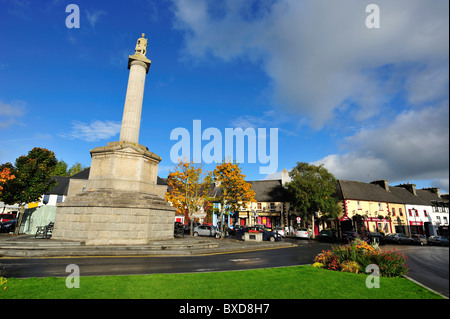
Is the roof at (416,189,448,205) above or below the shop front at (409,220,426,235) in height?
above

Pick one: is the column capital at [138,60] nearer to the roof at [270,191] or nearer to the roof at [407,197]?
the roof at [270,191]

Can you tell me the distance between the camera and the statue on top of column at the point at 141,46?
65.5ft

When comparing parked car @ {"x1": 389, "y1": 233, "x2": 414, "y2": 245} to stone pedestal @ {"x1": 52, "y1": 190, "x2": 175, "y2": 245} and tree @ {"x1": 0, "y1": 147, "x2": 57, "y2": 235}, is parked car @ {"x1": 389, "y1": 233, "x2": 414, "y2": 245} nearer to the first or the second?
stone pedestal @ {"x1": 52, "y1": 190, "x2": 175, "y2": 245}

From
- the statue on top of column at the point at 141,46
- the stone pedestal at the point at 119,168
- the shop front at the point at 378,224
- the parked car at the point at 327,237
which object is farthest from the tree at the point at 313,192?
the statue on top of column at the point at 141,46

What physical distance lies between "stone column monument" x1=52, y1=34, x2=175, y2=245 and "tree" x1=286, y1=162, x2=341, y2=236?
2961 centimetres

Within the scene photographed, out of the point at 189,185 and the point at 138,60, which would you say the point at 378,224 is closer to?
the point at 189,185

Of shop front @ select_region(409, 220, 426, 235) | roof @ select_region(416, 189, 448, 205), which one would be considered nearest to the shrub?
shop front @ select_region(409, 220, 426, 235)

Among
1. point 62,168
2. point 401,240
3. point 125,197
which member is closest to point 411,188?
point 401,240

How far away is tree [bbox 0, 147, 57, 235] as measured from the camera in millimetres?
22562

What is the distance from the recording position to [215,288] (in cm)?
653

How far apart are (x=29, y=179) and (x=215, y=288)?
25.4m

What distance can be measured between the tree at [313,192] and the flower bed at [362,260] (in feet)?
99.6

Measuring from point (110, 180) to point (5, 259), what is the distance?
665cm
